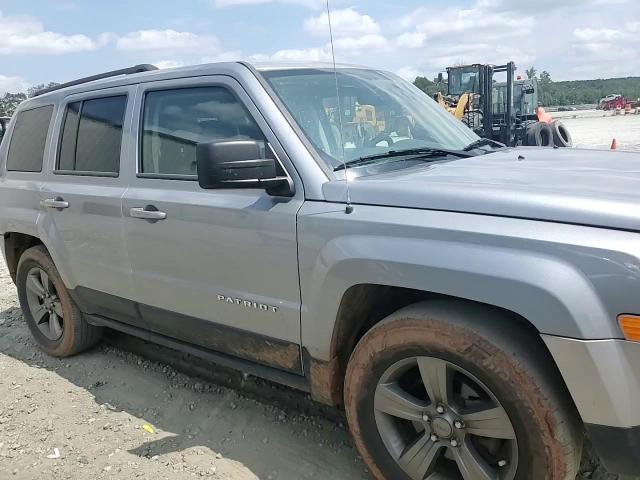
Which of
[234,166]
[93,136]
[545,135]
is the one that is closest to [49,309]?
[93,136]

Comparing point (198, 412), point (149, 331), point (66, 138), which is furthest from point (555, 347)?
point (66, 138)

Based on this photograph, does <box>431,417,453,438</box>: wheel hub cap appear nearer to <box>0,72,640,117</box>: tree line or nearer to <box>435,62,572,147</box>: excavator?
<box>435,62,572,147</box>: excavator

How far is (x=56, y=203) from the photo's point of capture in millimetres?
4027

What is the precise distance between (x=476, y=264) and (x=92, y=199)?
254cm

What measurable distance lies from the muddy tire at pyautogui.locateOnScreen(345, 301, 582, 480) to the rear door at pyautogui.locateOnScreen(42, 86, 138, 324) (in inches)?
69.6

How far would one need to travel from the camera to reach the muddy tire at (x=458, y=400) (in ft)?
7.02

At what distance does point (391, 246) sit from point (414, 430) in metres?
0.83

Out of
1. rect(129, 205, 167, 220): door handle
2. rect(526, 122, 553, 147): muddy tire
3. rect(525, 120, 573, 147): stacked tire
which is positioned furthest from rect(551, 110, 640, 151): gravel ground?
rect(129, 205, 167, 220): door handle

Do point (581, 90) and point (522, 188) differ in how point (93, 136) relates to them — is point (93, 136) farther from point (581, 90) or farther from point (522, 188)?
point (581, 90)

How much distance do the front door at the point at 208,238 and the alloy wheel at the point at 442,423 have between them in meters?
0.55

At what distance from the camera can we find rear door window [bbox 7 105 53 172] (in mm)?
4379

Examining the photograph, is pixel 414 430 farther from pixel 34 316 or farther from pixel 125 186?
pixel 34 316

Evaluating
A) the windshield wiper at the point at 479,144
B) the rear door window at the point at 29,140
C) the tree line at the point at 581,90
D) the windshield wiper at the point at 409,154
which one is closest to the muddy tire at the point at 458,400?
the windshield wiper at the point at 409,154

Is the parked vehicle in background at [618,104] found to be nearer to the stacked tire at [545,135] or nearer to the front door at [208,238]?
the stacked tire at [545,135]
